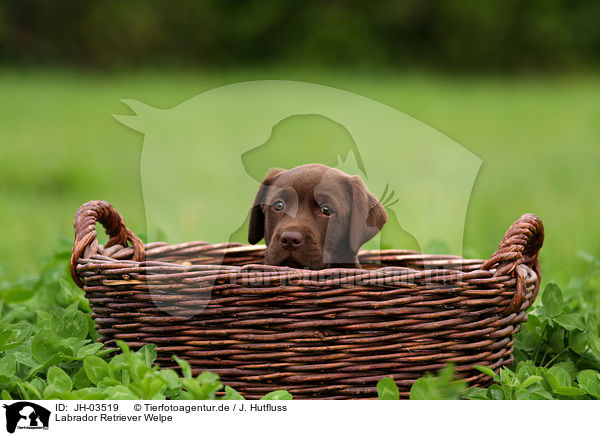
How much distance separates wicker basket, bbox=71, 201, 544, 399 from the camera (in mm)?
1995

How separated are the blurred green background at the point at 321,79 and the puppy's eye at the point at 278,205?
1.17 meters

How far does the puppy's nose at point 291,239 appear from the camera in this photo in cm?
234

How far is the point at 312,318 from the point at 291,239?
0.40 meters

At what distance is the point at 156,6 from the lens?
14625 millimetres

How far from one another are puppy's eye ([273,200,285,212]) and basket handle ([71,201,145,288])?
50 centimetres

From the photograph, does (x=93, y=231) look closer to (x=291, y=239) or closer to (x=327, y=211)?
(x=291, y=239)

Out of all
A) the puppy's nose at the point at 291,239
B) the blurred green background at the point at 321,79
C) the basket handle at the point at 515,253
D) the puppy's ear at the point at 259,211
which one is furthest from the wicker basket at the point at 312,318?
the blurred green background at the point at 321,79

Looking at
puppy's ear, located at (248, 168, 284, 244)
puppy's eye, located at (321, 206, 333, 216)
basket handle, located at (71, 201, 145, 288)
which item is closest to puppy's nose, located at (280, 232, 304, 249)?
puppy's eye, located at (321, 206, 333, 216)

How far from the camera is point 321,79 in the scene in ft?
26.1
